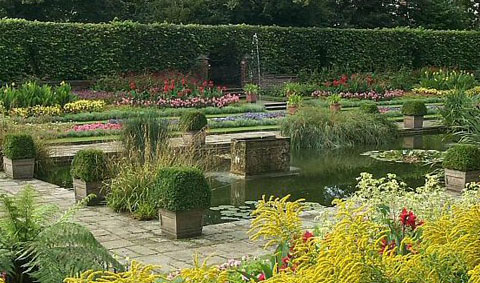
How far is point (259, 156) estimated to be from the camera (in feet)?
37.6

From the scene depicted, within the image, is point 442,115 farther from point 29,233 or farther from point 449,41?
point 449,41

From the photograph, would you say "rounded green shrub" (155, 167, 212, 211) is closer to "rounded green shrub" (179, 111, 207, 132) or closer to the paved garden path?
the paved garden path

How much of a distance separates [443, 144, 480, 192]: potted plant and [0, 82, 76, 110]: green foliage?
40.2ft

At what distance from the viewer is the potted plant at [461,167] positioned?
9219mm

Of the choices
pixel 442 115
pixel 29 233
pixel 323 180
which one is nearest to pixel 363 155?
pixel 323 180

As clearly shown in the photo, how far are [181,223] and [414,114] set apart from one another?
461 inches

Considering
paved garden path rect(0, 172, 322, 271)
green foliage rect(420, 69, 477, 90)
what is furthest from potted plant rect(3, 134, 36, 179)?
green foliage rect(420, 69, 477, 90)

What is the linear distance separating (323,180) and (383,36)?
76.8 ft

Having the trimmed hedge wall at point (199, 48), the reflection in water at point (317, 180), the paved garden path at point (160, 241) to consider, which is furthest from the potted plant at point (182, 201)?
the trimmed hedge wall at point (199, 48)

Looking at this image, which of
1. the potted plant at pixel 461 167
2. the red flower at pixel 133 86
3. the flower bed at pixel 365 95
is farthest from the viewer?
the flower bed at pixel 365 95

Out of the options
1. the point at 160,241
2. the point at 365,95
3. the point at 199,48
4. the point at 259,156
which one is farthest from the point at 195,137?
the point at 199,48

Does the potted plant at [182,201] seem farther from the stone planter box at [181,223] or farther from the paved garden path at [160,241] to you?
the paved garden path at [160,241]

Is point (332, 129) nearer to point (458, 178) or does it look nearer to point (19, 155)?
point (458, 178)

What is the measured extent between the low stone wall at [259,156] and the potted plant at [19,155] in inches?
130
